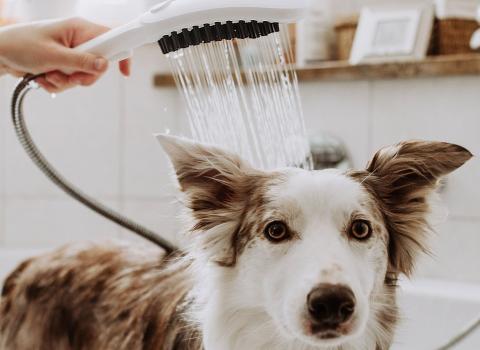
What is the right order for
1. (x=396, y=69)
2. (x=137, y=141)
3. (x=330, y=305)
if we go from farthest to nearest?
(x=137, y=141) < (x=396, y=69) < (x=330, y=305)

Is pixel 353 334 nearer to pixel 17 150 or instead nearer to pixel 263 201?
pixel 263 201

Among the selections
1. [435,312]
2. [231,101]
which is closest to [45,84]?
[231,101]

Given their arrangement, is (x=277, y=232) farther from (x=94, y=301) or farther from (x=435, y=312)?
(x=435, y=312)

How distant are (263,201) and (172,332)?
299 mm

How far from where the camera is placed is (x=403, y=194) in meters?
1.10

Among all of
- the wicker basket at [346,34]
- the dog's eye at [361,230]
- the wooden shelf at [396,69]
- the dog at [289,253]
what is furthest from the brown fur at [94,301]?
the wicker basket at [346,34]

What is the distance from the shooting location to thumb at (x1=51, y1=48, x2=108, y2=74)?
1.19 m

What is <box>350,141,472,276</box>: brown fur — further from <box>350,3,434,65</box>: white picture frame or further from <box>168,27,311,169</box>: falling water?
<box>350,3,434,65</box>: white picture frame

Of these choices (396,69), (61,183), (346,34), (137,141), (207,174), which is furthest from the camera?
(137,141)

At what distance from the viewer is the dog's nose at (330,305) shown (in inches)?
34.6

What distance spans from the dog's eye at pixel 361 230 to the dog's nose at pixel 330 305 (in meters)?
0.13

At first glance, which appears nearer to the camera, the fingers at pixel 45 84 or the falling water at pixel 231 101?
the falling water at pixel 231 101

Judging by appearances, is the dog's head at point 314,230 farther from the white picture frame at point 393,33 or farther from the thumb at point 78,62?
the white picture frame at point 393,33

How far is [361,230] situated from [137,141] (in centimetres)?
165
